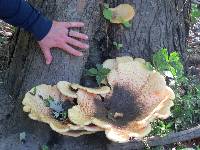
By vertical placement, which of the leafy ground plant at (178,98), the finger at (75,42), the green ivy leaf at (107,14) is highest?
the green ivy leaf at (107,14)

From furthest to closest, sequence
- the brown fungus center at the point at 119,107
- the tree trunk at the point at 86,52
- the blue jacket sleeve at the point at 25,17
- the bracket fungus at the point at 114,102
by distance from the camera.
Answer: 1. the tree trunk at the point at 86,52
2. the blue jacket sleeve at the point at 25,17
3. the brown fungus center at the point at 119,107
4. the bracket fungus at the point at 114,102

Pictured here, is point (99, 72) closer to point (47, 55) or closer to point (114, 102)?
point (114, 102)

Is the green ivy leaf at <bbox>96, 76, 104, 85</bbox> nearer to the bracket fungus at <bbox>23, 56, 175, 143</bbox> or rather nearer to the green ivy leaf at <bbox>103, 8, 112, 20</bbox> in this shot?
the bracket fungus at <bbox>23, 56, 175, 143</bbox>

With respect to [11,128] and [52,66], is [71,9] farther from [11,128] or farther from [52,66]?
[11,128]

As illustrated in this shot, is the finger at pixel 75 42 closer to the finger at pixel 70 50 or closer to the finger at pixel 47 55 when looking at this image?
the finger at pixel 70 50

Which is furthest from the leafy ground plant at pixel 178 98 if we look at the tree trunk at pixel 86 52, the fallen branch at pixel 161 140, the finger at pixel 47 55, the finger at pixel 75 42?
the finger at pixel 47 55

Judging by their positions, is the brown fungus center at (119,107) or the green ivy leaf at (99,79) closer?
the brown fungus center at (119,107)

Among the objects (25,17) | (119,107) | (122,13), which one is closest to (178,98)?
(119,107)
